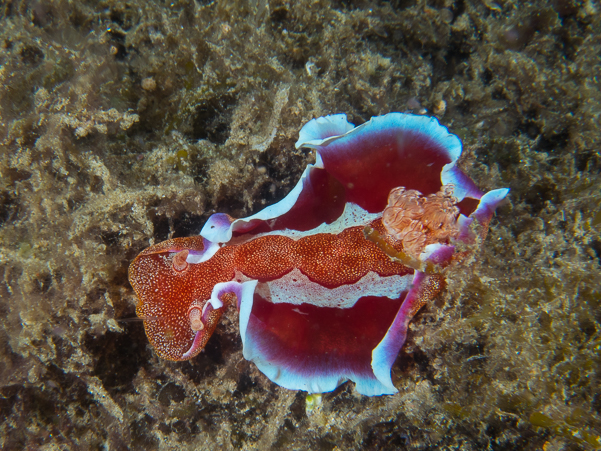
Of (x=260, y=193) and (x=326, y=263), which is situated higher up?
(x=260, y=193)

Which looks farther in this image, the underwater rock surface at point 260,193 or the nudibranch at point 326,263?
the nudibranch at point 326,263

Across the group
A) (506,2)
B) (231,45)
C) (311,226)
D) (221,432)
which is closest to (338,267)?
(311,226)

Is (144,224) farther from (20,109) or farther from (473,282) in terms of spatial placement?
(473,282)

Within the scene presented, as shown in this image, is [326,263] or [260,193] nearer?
[326,263]

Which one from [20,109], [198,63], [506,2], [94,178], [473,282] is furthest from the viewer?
[506,2]

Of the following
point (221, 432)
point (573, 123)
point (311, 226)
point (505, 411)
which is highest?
point (573, 123)
